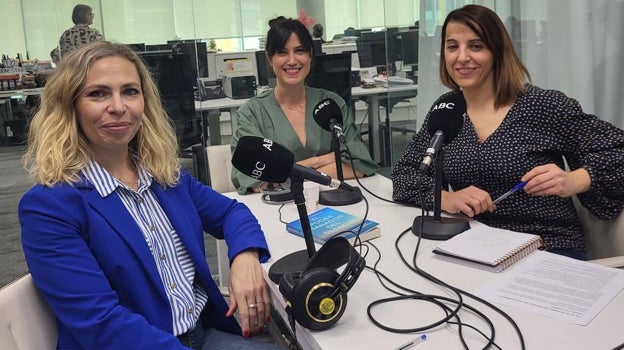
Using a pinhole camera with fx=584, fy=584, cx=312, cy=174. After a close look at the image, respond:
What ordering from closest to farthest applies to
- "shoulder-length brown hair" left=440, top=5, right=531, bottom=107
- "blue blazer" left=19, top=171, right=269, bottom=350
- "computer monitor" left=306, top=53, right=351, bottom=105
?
"blue blazer" left=19, top=171, right=269, bottom=350, "shoulder-length brown hair" left=440, top=5, right=531, bottom=107, "computer monitor" left=306, top=53, right=351, bottom=105

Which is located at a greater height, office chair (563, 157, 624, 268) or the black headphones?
the black headphones

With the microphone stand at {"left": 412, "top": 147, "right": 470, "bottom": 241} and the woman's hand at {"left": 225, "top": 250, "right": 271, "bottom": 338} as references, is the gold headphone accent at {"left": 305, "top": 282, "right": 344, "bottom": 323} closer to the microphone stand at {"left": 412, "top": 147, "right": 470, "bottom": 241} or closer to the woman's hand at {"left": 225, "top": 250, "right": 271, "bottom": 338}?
the woman's hand at {"left": 225, "top": 250, "right": 271, "bottom": 338}

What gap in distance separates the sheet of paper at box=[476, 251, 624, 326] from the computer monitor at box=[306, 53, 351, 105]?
10.5 ft

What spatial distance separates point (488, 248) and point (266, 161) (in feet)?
1.89

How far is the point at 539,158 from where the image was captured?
67.8 inches

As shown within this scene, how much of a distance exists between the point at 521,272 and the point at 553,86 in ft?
5.33

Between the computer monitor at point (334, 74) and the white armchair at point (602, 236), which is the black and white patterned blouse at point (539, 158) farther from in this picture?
the computer monitor at point (334, 74)

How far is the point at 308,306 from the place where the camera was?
105 centimetres

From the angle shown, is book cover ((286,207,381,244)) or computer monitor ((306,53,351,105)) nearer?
book cover ((286,207,381,244))

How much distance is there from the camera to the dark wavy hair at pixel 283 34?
7.93ft

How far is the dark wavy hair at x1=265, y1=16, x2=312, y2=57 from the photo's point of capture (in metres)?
2.42

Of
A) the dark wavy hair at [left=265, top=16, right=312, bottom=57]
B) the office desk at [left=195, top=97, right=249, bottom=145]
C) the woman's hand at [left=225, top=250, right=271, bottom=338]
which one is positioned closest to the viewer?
the woman's hand at [left=225, top=250, right=271, bottom=338]

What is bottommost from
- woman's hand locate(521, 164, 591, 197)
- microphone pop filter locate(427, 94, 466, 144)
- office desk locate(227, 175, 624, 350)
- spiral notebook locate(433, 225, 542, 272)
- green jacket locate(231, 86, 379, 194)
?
office desk locate(227, 175, 624, 350)

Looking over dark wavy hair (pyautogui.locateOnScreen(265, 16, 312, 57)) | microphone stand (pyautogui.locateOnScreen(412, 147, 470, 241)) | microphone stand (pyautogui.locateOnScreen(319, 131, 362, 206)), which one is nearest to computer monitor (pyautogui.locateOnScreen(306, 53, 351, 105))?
dark wavy hair (pyautogui.locateOnScreen(265, 16, 312, 57))
